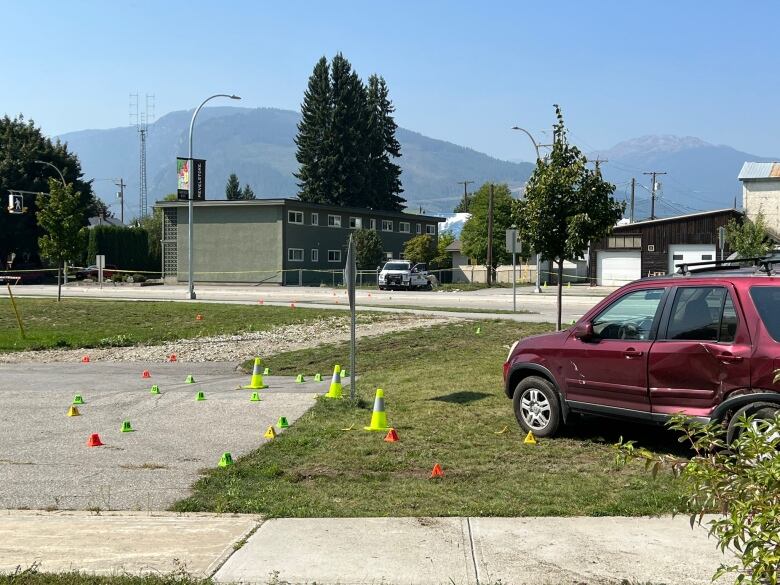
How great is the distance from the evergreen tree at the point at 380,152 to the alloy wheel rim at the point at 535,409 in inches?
3366

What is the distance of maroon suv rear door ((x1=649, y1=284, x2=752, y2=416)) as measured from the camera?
721cm

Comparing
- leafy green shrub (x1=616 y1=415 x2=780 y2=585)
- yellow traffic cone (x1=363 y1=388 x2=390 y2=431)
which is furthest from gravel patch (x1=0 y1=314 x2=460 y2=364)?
leafy green shrub (x1=616 y1=415 x2=780 y2=585)

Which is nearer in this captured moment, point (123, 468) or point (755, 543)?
point (755, 543)

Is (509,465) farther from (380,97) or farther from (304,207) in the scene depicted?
(380,97)

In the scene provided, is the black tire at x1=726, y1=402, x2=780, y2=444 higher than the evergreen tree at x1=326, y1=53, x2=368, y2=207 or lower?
lower

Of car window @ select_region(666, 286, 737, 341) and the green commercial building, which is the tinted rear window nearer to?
car window @ select_region(666, 286, 737, 341)

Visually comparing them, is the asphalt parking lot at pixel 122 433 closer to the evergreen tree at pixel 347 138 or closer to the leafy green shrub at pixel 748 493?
the leafy green shrub at pixel 748 493

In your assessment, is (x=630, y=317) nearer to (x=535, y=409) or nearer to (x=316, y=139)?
(x=535, y=409)

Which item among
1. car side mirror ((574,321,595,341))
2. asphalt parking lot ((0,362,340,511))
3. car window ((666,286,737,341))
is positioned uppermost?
car window ((666,286,737,341))

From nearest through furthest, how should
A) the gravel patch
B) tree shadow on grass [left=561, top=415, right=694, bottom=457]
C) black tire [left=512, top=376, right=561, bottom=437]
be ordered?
tree shadow on grass [left=561, top=415, right=694, bottom=457]
black tire [left=512, top=376, right=561, bottom=437]
the gravel patch

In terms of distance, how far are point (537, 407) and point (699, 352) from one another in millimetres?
2050

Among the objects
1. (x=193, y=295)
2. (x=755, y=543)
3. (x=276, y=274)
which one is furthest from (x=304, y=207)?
(x=755, y=543)

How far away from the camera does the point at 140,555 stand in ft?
17.9

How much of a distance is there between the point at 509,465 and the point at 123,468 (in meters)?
3.62
